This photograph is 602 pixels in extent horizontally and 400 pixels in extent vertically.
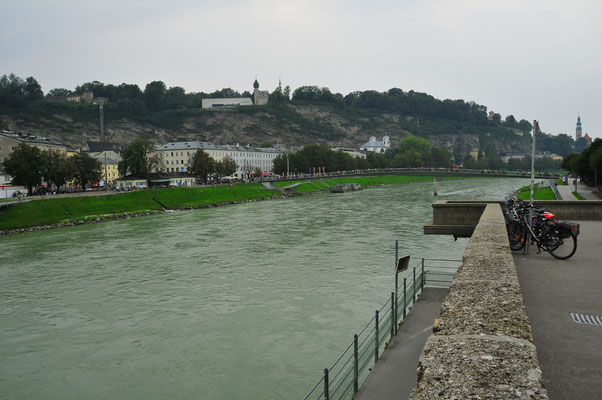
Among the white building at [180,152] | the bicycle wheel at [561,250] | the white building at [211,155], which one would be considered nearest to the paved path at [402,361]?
the bicycle wheel at [561,250]

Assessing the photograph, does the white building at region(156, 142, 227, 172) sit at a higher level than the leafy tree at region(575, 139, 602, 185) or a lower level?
higher

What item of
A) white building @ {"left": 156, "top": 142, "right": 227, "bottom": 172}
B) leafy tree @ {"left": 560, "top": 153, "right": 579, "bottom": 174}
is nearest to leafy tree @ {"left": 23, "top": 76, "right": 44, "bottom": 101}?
white building @ {"left": 156, "top": 142, "right": 227, "bottom": 172}

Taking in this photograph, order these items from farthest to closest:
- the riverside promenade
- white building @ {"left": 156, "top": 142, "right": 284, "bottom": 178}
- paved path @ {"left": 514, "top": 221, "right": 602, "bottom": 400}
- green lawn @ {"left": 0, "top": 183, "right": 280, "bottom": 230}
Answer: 1. white building @ {"left": 156, "top": 142, "right": 284, "bottom": 178}
2. green lawn @ {"left": 0, "top": 183, "right": 280, "bottom": 230}
3. paved path @ {"left": 514, "top": 221, "right": 602, "bottom": 400}
4. the riverside promenade

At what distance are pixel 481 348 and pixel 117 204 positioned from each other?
5594 centimetres

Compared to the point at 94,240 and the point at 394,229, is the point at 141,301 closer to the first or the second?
the point at 94,240

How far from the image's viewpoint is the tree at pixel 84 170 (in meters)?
78.6

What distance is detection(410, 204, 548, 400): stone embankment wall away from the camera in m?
3.94

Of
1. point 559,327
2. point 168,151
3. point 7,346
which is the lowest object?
point 7,346

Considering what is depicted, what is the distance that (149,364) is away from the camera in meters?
12.2

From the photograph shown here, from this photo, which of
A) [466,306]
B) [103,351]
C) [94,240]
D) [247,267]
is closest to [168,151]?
[94,240]

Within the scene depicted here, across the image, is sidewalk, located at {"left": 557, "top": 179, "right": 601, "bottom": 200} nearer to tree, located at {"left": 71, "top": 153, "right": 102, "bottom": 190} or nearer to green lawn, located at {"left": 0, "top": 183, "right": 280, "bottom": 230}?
green lawn, located at {"left": 0, "top": 183, "right": 280, "bottom": 230}

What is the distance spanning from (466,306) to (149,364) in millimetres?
9078

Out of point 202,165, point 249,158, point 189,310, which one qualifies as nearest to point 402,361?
point 189,310

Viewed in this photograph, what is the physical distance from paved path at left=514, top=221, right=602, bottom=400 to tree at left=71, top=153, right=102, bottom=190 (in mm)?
78082
